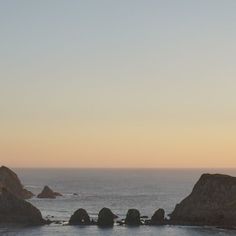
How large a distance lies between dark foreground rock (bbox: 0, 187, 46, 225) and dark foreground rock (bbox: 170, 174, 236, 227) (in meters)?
25.7

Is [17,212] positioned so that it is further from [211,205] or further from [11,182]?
[11,182]

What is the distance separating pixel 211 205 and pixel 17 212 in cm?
3637

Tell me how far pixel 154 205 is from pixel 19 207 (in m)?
60.0

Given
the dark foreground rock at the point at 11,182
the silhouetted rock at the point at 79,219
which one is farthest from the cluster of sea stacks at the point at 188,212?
the dark foreground rock at the point at 11,182

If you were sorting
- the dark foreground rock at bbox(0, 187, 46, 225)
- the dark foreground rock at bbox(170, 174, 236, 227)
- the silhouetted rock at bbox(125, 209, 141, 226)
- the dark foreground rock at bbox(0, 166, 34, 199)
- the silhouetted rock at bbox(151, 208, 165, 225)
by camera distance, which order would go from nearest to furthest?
the dark foreground rock at bbox(170, 174, 236, 227), the dark foreground rock at bbox(0, 187, 46, 225), the silhouetted rock at bbox(125, 209, 141, 226), the silhouetted rock at bbox(151, 208, 165, 225), the dark foreground rock at bbox(0, 166, 34, 199)

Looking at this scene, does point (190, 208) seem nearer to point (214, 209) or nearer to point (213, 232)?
point (214, 209)

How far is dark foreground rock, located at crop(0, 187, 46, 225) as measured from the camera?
113000mm

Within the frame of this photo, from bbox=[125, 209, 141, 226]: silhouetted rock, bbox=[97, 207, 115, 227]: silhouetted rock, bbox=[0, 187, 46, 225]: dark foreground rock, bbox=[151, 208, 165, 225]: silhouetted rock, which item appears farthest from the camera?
bbox=[151, 208, 165, 225]: silhouetted rock

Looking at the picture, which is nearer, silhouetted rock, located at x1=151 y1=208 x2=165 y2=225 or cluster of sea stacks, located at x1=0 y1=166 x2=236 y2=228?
cluster of sea stacks, located at x1=0 y1=166 x2=236 y2=228

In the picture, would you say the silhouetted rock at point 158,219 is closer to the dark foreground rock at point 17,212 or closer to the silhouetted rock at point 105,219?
the silhouetted rock at point 105,219

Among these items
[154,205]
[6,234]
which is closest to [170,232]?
[6,234]

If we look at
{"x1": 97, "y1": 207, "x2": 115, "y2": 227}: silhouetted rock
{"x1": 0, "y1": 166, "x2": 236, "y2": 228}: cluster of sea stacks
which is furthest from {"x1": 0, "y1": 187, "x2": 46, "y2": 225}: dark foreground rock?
{"x1": 97, "y1": 207, "x2": 115, "y2": 227}: silhouetted rock

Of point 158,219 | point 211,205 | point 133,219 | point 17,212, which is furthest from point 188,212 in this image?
point 17,212

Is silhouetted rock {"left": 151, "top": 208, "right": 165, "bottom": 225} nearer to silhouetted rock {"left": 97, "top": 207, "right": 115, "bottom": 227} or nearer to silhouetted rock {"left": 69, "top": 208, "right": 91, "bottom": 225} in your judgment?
silhouetted rock {"left": 97, "top": 207, "right": 115, "bottom": 227}
